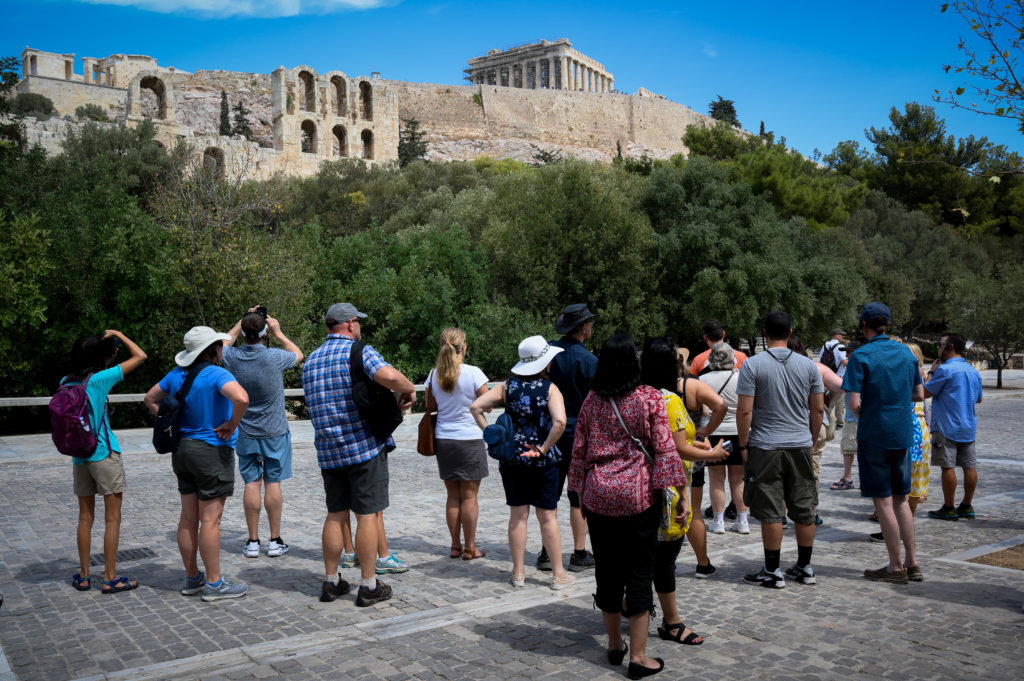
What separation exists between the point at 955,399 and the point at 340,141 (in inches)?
2391

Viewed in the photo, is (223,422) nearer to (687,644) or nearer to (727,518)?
(687,644)

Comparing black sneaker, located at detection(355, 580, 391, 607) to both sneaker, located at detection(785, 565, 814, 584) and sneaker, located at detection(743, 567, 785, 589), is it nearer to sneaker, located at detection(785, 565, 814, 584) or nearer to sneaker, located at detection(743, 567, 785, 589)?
sneaker, located at detection(743, 567, 785, 589)

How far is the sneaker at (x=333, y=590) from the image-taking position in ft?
16.0

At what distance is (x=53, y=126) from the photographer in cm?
4053

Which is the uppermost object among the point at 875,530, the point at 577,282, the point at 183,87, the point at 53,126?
the point at 183,87

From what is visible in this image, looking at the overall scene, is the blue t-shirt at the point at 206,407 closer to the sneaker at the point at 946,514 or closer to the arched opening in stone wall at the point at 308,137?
the sneaker at the point at 946,514

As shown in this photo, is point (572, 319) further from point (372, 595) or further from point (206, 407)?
point (206, 407)

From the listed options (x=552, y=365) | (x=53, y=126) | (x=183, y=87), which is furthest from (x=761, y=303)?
(x=183, y=87)

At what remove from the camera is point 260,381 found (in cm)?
588

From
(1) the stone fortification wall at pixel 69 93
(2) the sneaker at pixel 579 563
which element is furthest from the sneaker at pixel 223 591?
(1) the stone fortification wall at pixel 69 93

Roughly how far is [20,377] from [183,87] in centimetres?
5791

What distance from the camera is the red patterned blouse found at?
3.73 metres

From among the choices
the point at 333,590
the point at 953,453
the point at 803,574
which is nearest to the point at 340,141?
the point at 953,453

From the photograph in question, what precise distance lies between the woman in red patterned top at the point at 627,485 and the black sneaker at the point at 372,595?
5.32 feet
